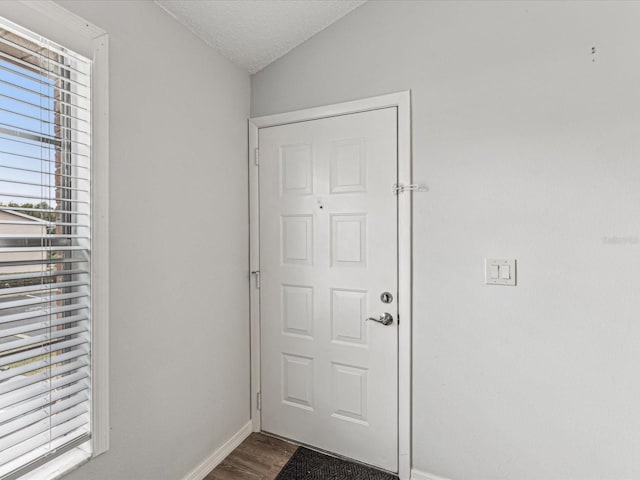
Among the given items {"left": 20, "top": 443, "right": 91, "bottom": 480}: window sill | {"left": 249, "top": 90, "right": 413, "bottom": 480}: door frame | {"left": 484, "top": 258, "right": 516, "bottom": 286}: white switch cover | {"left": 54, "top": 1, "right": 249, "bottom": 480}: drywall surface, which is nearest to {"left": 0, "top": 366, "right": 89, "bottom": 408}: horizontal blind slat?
{"left": 54, "top": 1, "right": 249, "bottom": 480}: drywall surface

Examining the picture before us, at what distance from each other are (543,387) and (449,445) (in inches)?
20.8

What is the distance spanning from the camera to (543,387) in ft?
4.91

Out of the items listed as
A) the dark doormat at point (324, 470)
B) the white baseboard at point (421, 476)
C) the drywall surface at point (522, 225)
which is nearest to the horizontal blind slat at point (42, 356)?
the dark doormat at point (324, 470)

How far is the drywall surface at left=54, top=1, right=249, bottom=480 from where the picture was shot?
1378 mm

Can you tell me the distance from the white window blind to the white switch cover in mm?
1685

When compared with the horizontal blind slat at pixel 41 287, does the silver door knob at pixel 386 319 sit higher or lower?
lower

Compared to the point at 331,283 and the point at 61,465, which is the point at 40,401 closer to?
the point at 61,465

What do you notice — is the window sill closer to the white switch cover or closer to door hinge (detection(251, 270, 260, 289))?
door hinge (detection(251, 270, 260, 289))

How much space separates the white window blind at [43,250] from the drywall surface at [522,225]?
1.34 m

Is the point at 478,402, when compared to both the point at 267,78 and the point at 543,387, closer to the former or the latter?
the point at 543,387

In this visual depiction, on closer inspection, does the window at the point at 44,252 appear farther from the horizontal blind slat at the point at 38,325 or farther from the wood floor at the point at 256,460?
the wood floor at the point at 256,460

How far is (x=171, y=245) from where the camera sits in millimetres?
1614

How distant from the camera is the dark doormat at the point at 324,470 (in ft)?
5.80

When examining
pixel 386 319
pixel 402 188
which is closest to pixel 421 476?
pixel 386 319
